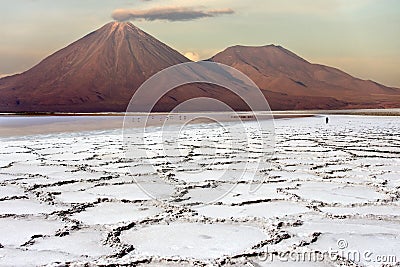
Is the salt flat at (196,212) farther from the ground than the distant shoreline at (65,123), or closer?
closer

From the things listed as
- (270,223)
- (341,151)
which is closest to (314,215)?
(270,223)

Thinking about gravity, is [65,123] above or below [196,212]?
above

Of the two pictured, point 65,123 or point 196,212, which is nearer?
point 196,212

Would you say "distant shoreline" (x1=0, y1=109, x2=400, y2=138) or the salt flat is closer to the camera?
the salt flat

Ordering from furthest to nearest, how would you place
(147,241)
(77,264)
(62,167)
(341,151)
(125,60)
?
1. (125,60)
2. (341,151)
3. (62,167)
4. (147,241)
5. (77,264)

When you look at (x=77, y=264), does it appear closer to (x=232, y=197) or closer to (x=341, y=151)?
(x=232, y=197)

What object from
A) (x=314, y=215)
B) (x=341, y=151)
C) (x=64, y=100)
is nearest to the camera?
(x=314, y=215)

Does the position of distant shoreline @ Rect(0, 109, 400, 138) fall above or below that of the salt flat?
above

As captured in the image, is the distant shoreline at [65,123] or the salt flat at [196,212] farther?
the distant shoreline at [65,123]
